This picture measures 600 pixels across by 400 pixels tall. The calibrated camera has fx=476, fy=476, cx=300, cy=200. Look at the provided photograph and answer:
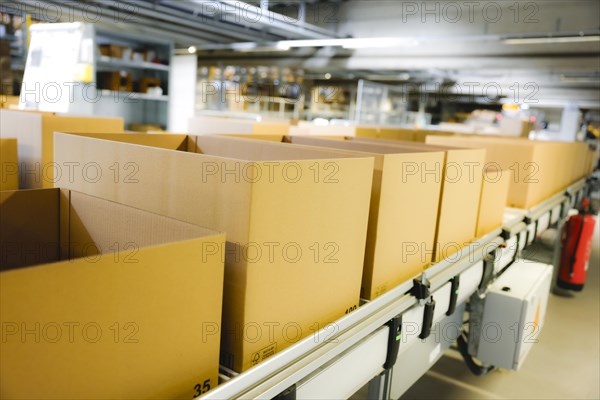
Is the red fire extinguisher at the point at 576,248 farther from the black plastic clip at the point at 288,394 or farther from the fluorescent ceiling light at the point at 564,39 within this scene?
the black plastic clip at the point at 288,394

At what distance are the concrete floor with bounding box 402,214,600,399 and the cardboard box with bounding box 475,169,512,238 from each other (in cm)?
113

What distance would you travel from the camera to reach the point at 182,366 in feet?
2.66

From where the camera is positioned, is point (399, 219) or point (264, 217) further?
point (399, 219)

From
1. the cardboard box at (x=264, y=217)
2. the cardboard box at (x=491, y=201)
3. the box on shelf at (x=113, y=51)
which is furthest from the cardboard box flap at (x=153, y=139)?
the box on shelf at (x=113, y=51)

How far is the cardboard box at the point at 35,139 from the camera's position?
170cm

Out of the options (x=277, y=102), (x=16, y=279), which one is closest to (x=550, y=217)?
(x=16, y=279)

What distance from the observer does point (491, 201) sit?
6.70 ft

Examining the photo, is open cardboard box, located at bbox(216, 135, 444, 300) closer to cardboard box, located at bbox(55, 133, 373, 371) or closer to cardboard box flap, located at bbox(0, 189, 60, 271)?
cardboard box, located at bbox(55, 133, 373, 371)

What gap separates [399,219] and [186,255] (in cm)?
72

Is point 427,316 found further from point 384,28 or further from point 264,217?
point 384,28

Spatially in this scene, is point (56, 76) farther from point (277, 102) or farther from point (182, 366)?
point (277, 102)

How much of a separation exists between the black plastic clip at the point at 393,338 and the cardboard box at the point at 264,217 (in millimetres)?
189

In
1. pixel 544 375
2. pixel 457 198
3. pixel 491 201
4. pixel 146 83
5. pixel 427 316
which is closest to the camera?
pixel 427 316

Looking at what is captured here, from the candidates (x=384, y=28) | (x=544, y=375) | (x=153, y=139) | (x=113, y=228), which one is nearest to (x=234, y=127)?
(x=153, y=139)
